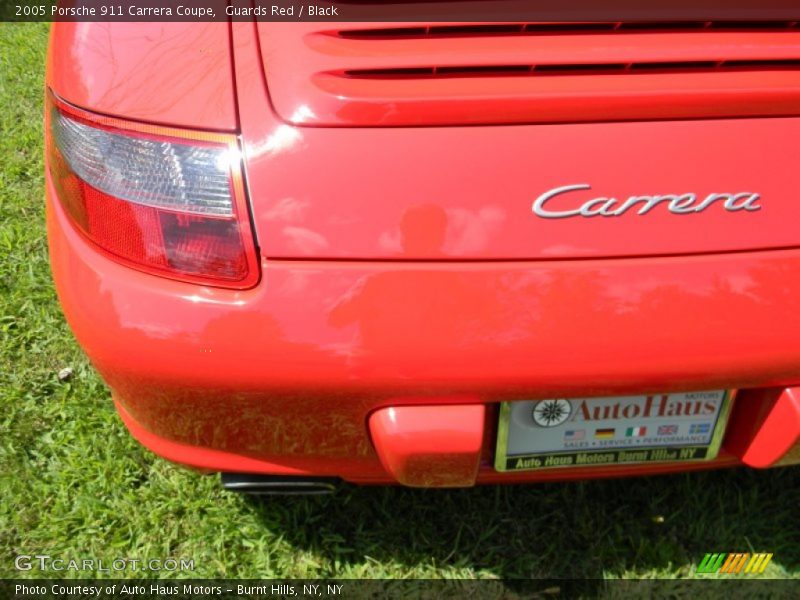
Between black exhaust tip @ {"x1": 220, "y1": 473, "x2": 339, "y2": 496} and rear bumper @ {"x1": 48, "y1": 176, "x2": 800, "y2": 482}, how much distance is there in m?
0.32

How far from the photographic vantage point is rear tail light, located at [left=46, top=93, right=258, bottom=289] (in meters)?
1.33

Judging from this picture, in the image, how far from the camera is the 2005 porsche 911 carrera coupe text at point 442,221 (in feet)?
4.29

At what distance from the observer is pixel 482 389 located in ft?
4.44

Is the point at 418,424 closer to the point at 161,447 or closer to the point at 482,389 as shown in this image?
the point at 482,389

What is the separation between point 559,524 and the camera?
2.11 meters

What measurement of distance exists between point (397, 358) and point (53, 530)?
1.32 m

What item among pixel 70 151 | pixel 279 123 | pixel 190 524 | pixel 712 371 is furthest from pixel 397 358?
pixel 190 524

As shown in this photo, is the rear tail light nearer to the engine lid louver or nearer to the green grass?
the engine lid louver

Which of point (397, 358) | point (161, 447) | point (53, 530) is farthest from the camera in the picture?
point (53, 530)

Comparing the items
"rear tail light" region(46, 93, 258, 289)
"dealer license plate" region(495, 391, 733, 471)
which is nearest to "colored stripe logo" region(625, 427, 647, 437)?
"dealer license plate" region(495, 391, 733, 471)

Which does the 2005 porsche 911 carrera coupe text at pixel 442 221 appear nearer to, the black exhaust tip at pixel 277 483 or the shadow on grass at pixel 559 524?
the black exhaust tip at pixel 277 483

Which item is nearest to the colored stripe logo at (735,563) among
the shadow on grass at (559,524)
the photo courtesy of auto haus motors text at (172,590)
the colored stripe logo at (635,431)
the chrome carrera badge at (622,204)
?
the shadow on grass at (559,524)

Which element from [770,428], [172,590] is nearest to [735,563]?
[770,428]

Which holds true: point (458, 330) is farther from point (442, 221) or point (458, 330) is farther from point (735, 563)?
point (735, 563)
